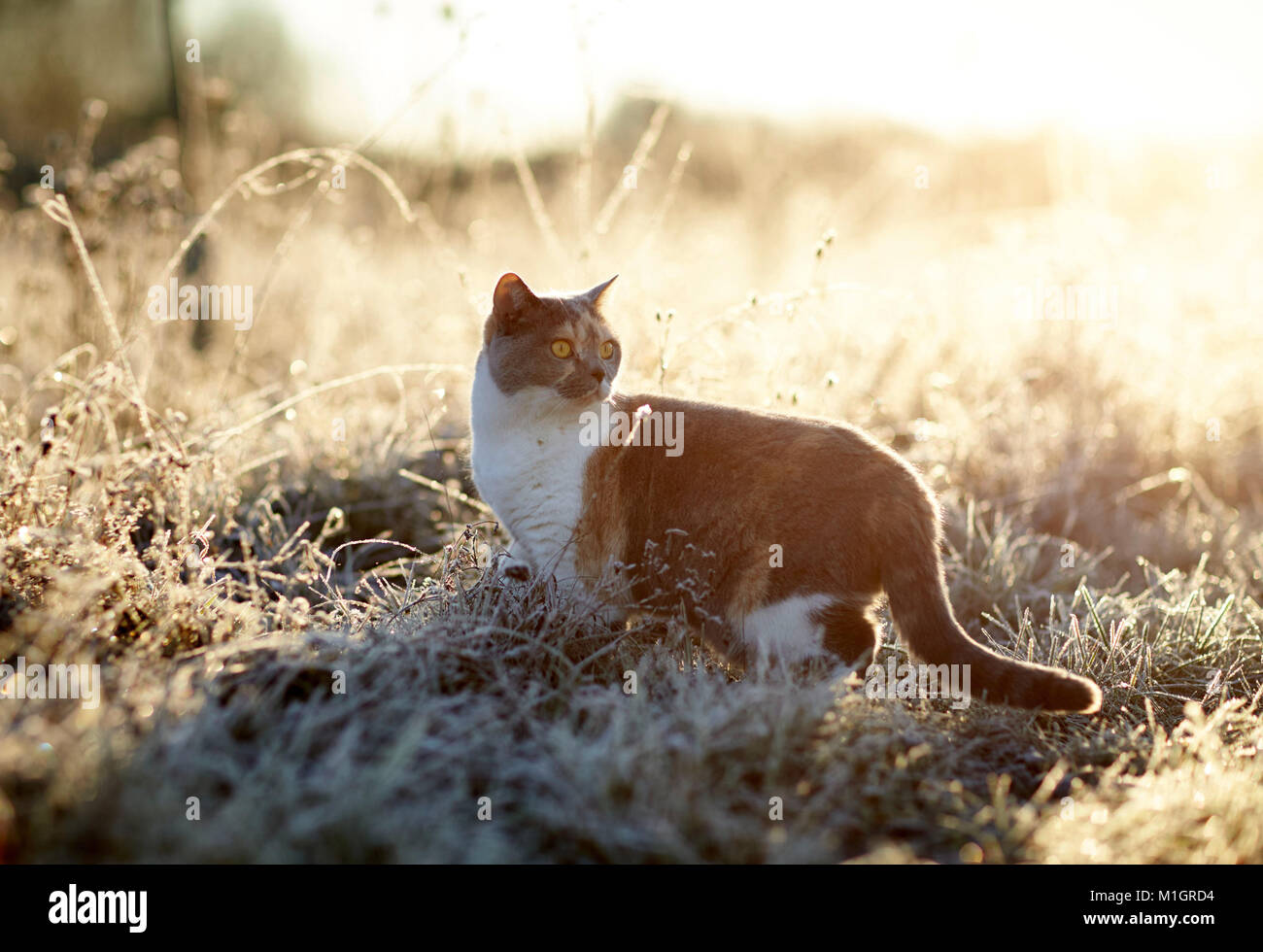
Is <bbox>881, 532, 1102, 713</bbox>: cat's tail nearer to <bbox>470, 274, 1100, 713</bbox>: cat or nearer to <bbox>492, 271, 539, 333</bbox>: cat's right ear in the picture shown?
<bbox>470, 274, 1100, 713</bbox>: cat

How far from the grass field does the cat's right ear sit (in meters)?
0.60

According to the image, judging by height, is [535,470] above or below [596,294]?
below

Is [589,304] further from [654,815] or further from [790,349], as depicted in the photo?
[654,815]

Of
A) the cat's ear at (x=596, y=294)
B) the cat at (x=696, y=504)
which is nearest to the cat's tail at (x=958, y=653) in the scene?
the cat at (x=696, y=504)

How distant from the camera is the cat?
2.59 metres

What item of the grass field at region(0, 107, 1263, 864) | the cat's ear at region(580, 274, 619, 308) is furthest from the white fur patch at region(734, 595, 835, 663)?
the cat's ear at region(580, 274, 619, 308)

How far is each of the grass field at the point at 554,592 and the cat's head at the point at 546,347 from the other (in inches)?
22.3

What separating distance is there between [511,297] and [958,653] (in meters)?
1.66

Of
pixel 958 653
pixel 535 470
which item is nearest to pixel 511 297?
pixel 535 470

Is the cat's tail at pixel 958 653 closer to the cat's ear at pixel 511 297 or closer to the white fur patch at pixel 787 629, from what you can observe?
the white fur patch at pixel 787 629

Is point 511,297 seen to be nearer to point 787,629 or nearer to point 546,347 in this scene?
point 546,347

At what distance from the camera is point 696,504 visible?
2.80 metres

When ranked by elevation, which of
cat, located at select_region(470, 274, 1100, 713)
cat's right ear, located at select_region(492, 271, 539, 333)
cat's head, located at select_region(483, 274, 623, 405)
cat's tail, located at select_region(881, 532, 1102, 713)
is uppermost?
cat's right ear, located at select_region(492, 271, 539, 333)

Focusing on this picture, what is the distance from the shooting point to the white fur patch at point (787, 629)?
2.61 meters
